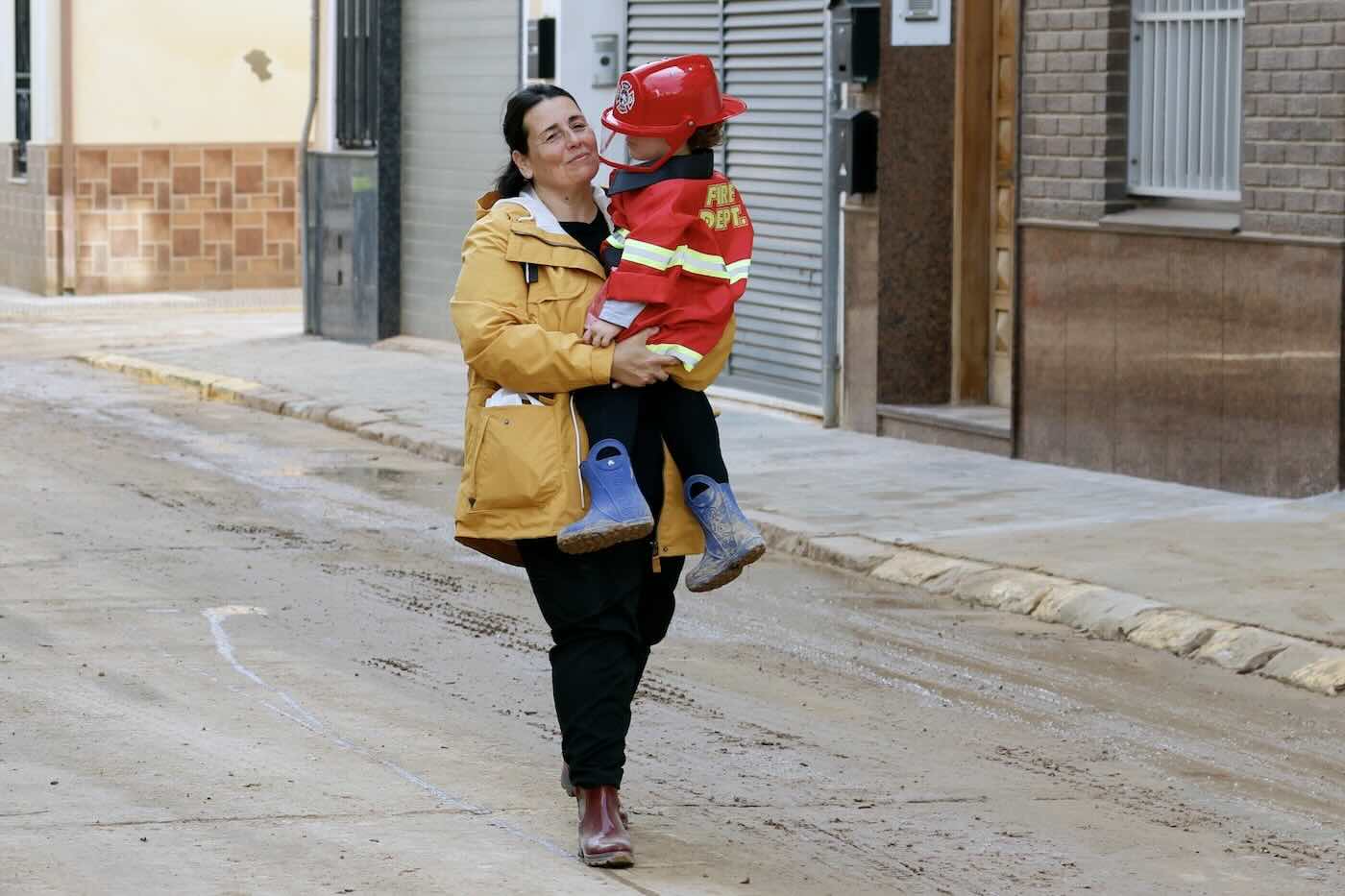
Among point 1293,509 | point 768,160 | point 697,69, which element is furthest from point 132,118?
point 697,69

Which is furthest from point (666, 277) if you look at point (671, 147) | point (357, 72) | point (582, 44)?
point (357, 72)

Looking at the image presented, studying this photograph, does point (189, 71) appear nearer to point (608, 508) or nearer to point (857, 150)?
point (857, 150)

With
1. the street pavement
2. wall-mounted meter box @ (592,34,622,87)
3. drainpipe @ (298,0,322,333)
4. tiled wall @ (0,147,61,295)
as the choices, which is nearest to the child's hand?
the street pavement

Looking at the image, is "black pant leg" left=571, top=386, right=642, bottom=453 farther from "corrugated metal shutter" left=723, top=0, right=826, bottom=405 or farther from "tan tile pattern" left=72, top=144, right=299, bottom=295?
"tan tile pattern" left=72, top=144, right=299, bottom=295

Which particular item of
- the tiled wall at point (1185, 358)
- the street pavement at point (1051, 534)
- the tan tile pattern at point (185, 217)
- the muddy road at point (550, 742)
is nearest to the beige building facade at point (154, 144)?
the tan tile pattern at point (185, 217)

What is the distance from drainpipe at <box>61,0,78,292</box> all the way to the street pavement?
11.4 m

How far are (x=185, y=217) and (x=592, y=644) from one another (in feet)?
73.3

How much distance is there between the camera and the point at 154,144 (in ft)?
88.8

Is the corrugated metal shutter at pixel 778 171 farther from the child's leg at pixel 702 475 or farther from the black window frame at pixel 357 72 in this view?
the child's leg at pixel 702 475

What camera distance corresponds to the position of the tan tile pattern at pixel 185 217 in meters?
27.0

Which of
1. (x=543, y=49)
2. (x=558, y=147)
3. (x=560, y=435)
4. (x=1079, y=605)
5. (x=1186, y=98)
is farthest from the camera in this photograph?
(x=543, y=49)

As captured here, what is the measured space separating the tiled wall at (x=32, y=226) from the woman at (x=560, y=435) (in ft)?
71.8

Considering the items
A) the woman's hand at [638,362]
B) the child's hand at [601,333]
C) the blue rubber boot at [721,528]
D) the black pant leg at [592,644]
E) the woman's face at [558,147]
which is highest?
the woman's face at [558,147]

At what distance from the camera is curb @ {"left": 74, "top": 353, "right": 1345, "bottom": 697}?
8.20 metres
